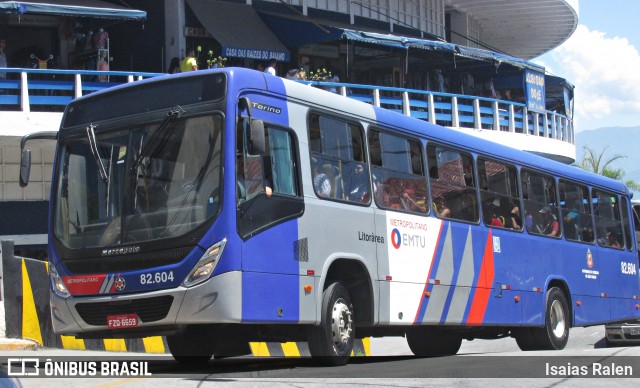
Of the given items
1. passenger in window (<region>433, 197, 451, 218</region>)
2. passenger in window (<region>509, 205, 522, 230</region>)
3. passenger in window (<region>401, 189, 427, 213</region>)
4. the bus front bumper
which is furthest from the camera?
passenger in window (<region>509, 205, 522, 230</region>)

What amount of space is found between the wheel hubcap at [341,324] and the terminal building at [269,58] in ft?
36.7

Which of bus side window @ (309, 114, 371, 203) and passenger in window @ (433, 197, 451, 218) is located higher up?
bus side window @ (309, 114, 371, 203)

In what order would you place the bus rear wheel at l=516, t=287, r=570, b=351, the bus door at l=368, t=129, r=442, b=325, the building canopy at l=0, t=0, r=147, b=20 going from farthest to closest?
the building canopy at l=0, t=0, r=147, b=20, the bus rear wheel at l=516, t=287, r=570, b=351, the bus door at l=368, t=129, r=442, b=325

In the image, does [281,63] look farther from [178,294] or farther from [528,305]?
[178,294]

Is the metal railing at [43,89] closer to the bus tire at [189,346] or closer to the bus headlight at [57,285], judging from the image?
the bus tire at [189,346]

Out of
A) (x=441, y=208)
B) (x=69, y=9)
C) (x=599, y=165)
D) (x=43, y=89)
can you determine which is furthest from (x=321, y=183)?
(x=599, y=165)

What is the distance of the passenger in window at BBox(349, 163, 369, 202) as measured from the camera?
1220cm

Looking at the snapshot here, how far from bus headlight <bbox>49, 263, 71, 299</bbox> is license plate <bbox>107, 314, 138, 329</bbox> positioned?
2.21ft

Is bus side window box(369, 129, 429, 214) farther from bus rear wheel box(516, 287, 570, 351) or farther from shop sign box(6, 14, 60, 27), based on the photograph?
shop sign box(6, 14, 60, 27)

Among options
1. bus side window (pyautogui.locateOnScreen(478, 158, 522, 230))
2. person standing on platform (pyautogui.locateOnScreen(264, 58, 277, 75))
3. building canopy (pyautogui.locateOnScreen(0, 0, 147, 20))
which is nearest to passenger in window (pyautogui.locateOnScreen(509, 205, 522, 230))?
bus side window (pyautogui.locateOnScreen(478, 158, 522, 230))

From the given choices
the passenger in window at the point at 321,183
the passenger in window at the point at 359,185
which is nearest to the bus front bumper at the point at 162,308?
the passenger in window at the point at 321,183

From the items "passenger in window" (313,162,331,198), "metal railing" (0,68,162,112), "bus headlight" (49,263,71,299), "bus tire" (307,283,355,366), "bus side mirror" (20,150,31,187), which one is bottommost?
"bus tire" (307,283,355,366)

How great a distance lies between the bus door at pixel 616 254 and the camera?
19.6m

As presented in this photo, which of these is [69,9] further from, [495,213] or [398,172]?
[398,172]
